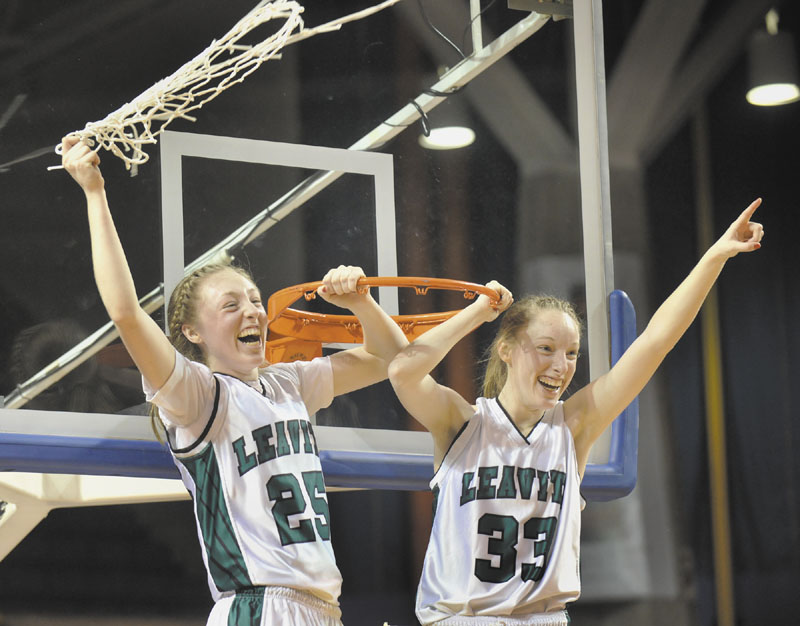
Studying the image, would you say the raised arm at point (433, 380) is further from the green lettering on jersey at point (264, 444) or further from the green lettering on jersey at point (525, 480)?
the green lettering on jersey at point (264, 444)

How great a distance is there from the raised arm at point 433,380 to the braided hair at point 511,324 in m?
0.11

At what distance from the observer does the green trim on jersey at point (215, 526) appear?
1.90 m

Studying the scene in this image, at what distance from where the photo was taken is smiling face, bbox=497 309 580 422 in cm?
225

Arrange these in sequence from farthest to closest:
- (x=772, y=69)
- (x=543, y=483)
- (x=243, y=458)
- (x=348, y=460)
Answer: (x=772, y=69) < (x=348, y=460) < (x=543, y=483) < (x=243, y=458)

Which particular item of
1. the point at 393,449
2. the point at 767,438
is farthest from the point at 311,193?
the point at 767,438

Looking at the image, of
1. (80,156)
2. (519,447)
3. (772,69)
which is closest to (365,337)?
(519,447)

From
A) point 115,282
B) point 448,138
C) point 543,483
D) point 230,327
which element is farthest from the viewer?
point 448,138

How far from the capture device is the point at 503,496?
2.16 m

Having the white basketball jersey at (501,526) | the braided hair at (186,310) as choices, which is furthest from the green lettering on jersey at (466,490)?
the braided hair at (186,310)

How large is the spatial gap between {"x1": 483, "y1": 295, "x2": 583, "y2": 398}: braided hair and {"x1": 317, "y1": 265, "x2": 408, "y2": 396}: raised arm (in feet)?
0.85

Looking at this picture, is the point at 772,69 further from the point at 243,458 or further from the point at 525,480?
the point at 243,458

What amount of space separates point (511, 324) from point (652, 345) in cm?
29

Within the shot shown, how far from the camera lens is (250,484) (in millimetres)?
1944

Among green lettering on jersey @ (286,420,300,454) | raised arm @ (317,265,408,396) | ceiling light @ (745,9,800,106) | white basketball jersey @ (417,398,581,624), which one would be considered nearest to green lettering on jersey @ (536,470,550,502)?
white basketball jersey @ (417,398,581,624)
